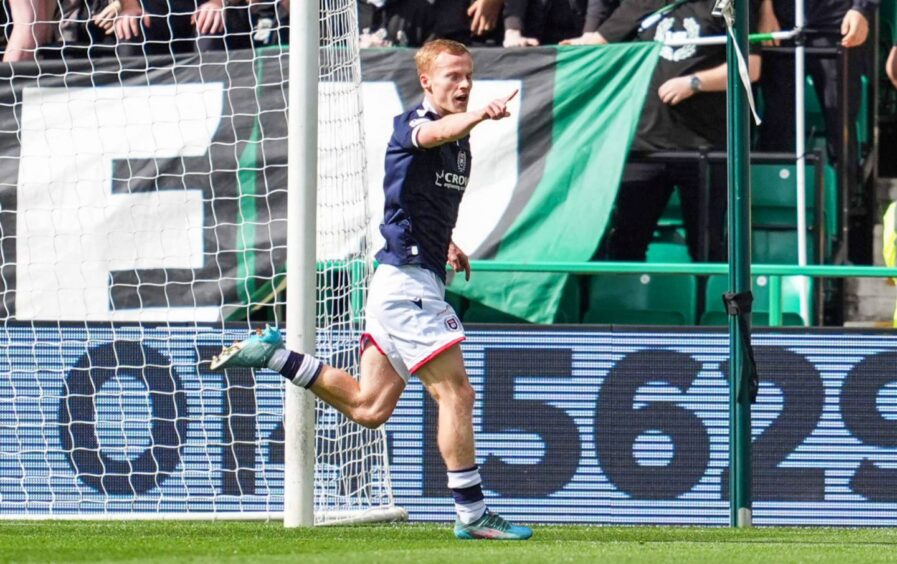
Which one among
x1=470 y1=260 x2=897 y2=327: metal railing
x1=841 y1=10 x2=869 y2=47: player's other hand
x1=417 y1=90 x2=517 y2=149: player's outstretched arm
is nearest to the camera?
x1=417 y1=90 x2=517 y2=149: player's outstretched arm

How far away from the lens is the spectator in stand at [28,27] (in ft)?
28.6

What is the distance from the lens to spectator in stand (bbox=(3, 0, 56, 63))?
343 inches

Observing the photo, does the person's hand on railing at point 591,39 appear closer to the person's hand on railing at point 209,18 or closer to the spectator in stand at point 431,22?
the spectator in stand at point 431,22

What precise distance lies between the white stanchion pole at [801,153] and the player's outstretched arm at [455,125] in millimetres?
3329

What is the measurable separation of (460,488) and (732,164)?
199 cm

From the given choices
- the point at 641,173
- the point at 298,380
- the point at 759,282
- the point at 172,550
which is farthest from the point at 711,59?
the point at 172,550

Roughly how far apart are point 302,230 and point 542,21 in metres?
3.38

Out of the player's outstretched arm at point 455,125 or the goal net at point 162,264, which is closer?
the player's outstretched arm at point 455,125

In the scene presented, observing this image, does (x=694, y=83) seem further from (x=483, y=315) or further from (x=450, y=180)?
(x=450, y=180)

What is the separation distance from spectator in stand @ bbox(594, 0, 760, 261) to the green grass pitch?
224cm

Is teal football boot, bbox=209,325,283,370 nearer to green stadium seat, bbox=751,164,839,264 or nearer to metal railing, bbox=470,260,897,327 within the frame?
metal railing, bbox=470,260,897,327

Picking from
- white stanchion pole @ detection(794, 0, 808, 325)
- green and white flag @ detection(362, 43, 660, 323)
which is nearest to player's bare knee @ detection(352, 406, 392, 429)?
green and white flag @ detection(362, 43, 660, 323)

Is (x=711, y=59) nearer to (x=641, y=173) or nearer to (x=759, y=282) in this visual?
(x=641, y=173)

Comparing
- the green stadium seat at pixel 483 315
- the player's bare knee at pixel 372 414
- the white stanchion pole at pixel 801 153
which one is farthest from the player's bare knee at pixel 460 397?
the white stanchion pole at pixel 801 153
